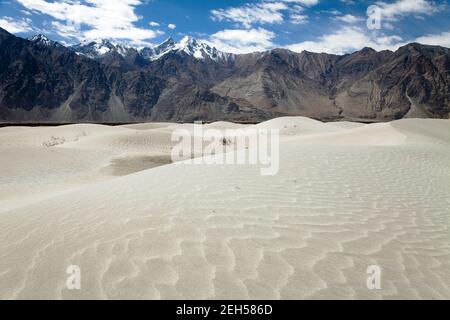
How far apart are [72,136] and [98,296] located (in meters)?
25.3

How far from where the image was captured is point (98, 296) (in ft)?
9.64

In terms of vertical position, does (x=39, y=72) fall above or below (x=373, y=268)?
above

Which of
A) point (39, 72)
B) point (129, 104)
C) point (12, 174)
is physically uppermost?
point (39, 72)

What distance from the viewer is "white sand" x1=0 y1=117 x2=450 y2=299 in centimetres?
312

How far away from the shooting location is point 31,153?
593 inches

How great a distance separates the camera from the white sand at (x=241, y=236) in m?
3.12

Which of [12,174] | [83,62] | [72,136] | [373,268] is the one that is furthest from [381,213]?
[83,62]

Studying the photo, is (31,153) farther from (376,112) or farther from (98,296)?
(376,112)

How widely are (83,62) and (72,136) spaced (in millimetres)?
188783

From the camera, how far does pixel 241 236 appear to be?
13.2 ft
